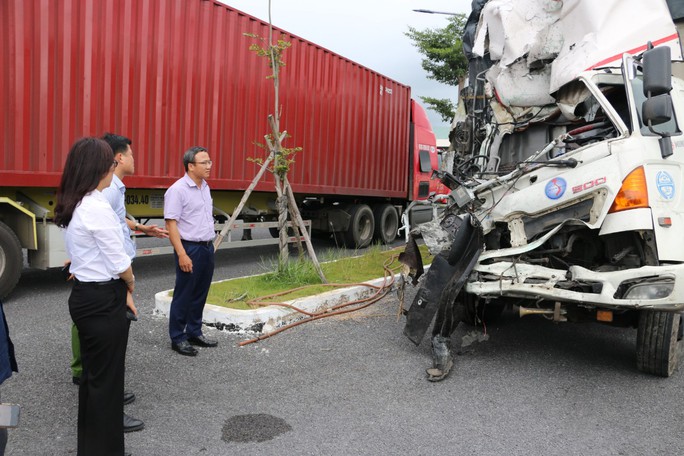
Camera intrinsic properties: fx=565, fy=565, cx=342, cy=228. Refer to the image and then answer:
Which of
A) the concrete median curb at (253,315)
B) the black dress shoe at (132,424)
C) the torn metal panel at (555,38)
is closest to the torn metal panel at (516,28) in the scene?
the torn metal panel at (555,38)

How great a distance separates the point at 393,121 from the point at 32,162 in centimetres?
810

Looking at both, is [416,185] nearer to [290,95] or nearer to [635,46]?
[290,95]

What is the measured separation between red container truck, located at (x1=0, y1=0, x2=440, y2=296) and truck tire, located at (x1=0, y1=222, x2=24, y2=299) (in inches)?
0.5

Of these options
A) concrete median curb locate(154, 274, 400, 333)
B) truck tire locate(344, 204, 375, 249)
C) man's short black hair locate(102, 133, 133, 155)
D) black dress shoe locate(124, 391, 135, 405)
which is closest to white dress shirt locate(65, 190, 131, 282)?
man's short black hair locate(102, 133, 133, 155)

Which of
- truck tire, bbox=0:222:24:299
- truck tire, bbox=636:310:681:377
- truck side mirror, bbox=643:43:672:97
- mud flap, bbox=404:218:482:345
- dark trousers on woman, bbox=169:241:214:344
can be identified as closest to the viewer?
truck side mirror, bbox=643:43:672:97

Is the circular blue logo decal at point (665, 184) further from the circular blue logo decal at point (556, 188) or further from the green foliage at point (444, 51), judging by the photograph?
the green foliage at point (444, 51)

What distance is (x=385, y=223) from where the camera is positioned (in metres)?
13.1

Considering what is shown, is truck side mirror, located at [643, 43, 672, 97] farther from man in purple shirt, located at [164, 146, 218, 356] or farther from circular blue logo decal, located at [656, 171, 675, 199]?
man in purple shirt, located at [164, 146, 218, 356]

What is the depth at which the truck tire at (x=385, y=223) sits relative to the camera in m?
12.8

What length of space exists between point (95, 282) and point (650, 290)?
343 cm

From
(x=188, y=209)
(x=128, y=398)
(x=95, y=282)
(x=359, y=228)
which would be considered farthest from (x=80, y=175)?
(x=359, y=228)

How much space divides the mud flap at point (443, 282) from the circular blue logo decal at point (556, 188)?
59cm

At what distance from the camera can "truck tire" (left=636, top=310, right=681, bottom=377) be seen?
4.18m

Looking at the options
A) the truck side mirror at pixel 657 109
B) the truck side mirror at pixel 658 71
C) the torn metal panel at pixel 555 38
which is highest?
the torn metal panel at pixel 555 38
